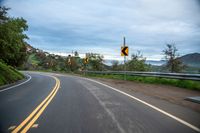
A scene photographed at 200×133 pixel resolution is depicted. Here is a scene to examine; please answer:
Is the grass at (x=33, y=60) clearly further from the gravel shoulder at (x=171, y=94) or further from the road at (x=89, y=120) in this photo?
the road at (x=89, y=120)

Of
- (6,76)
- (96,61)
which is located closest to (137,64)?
(96,61)

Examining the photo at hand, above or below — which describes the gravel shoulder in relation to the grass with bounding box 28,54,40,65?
below

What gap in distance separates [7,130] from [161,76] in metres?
17.0

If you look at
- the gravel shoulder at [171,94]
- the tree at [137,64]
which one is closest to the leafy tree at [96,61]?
the tree at [137,64]

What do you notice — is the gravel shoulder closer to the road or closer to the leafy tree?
the road

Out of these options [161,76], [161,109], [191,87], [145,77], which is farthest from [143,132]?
[145,77]

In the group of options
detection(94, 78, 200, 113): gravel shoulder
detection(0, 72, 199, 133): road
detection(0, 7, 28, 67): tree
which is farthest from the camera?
detection(0, 7, 28, 67): tree

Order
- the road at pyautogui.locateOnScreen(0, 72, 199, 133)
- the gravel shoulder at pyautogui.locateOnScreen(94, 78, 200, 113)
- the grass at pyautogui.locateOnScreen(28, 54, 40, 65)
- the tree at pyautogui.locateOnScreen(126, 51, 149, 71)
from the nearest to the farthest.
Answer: the road at pyautogui.locateOnScreen(0, 72, 199, 133), the gravel shoulder at pyautogui.locateOnScreen(94, 78, 200, 113), the tree at pyautogui.locateOnScreen(126, 51, 149, 71), the grass at pyautogui.locateOnScreen(28, 54, 40, 65)

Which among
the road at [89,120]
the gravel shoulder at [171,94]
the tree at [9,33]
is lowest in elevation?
the road at [89,120]

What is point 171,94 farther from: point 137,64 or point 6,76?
point 137,64

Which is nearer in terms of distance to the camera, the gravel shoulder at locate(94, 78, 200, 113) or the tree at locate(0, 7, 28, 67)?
the gravel shoulder at locate(94, 78, 200, 113)

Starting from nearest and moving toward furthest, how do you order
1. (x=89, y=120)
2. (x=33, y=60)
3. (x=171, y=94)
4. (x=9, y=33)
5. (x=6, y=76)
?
(x=89, y=120)
(x=171, y=94)
(x=9, y=33)
(x=6, y=76)
(x=33, y=60)

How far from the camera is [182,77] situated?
17.5m

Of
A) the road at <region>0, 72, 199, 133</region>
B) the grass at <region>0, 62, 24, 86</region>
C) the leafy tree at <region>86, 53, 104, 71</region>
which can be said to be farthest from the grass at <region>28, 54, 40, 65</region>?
the road at <region>0, 72, 199, 133</region>
